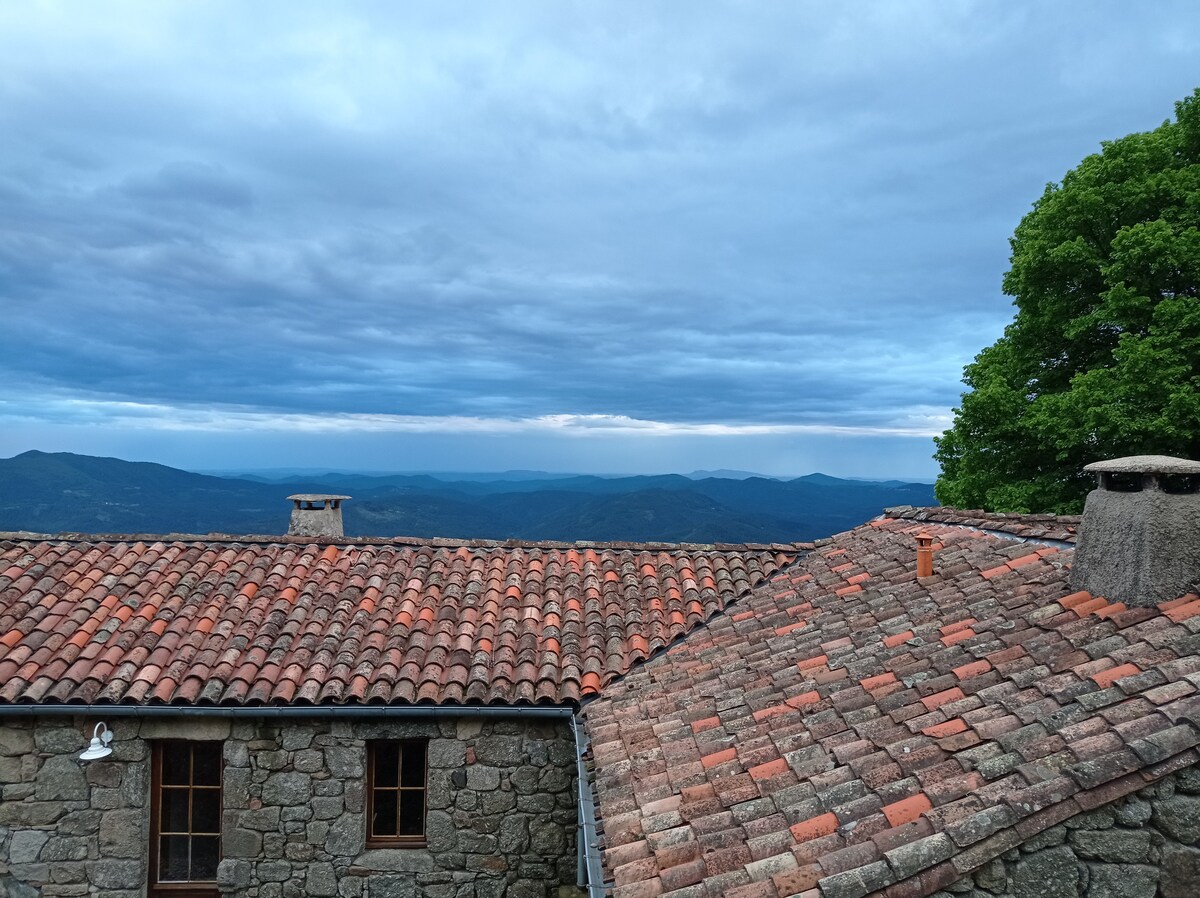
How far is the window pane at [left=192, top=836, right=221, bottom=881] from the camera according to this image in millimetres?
7711

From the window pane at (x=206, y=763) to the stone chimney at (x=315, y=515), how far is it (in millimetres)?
4719

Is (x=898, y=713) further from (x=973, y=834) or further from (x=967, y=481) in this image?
(x=967, y=481)

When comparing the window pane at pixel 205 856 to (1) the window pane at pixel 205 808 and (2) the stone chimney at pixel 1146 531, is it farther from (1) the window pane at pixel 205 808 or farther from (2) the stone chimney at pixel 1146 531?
(2) the stone chimney at pixel 1146 531

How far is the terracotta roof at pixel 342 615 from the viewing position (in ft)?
24.3

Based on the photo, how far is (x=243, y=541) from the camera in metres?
10.4

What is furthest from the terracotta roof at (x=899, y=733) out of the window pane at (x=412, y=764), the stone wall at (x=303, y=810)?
the window pane at (x=412, y=764)

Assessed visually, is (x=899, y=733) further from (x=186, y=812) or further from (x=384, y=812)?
(x=186, y=812)

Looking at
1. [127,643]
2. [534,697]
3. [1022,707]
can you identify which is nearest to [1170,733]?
[1022,707]

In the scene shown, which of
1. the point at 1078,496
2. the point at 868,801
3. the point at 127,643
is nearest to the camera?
the point at 868,801

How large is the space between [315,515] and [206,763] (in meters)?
5.32

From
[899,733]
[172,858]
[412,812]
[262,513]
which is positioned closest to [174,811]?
[172,858]

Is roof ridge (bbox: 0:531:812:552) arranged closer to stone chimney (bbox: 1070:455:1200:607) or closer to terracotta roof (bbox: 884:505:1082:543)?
terracotta roof (bbox: 884:505:1082:543)

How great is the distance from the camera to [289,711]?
727 centimetres

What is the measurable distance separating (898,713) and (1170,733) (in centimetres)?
161
